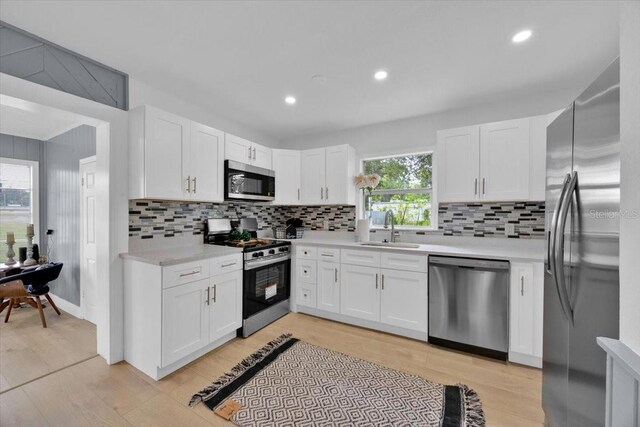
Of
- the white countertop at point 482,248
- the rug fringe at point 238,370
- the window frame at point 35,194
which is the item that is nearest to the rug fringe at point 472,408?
the white countertop at point 482,248

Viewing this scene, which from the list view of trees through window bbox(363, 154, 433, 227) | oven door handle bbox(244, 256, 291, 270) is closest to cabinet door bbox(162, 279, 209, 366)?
oven door handle bbox(244, 256, 291, 270)

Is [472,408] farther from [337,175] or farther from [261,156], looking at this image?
[261,156]

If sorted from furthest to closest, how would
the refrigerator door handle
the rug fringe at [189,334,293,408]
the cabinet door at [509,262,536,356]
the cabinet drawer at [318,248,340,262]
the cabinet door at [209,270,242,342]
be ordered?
1. the cabinet drawer at [318,248,340,262]
2. the cabinet door at [209,270,242,342]
3. the cabinet door at [509,262,536,356]
4. the rug fringe at [189,334,293,408]
5. the refrigerator door handle

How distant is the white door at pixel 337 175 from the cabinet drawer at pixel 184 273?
183 centimetres

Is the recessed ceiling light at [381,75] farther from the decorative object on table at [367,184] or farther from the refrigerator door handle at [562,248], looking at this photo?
the refrigerator door handle at [562,248]

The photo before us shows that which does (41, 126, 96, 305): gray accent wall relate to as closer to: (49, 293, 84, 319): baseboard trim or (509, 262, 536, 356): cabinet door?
(49, 293, 84, 319): baseboard trim

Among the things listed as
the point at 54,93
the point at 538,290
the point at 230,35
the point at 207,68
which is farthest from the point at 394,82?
the point at 54,93

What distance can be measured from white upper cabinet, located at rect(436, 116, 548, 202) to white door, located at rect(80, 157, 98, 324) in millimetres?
4019

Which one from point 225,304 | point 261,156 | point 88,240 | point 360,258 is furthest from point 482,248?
point 88,240

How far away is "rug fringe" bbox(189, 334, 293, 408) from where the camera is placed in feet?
6.00

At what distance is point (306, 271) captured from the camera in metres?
3.30

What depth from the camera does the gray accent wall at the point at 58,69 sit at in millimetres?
1702

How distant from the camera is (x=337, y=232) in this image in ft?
12.5

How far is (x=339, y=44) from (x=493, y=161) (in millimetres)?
1897
